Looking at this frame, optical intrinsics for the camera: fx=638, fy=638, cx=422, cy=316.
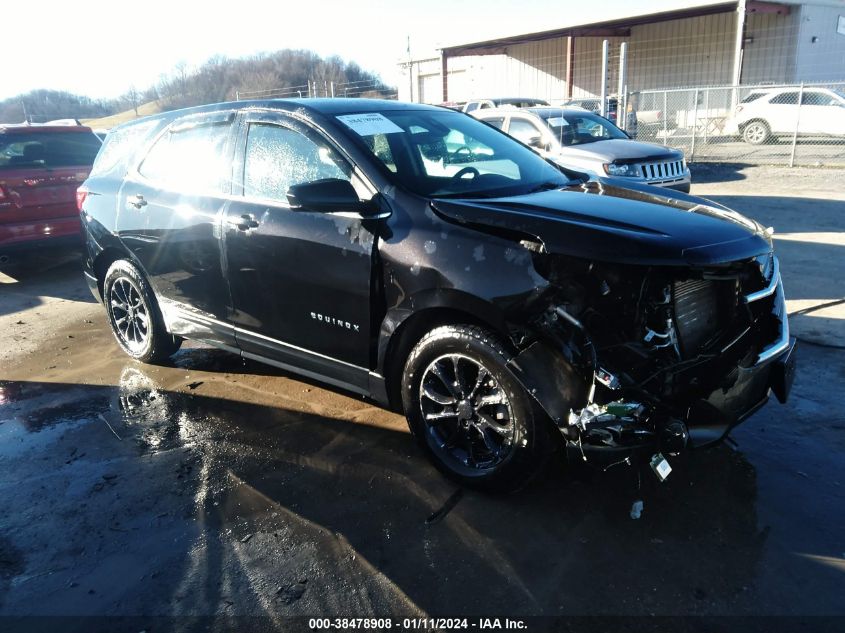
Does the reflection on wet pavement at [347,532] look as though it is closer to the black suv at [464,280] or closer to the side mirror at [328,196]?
the black suv at [464,280]

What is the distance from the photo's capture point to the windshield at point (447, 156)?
346 cm

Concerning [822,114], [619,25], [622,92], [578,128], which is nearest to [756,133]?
[822,114]

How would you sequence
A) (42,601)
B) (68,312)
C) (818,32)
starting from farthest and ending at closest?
(818,32) → (68,312) → (42,601)

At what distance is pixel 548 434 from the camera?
284cm

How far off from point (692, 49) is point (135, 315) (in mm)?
26622

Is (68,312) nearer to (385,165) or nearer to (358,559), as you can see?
(385,165)

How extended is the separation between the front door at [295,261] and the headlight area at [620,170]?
668 centimetres

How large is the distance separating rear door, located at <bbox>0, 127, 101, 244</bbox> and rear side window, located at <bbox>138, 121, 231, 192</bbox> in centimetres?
381

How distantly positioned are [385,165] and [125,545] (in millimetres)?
2259

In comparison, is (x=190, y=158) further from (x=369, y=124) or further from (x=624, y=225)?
(x=624, y=225)

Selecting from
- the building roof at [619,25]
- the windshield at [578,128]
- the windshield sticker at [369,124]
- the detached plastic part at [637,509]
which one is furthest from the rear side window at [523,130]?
the building roof at [619,25]

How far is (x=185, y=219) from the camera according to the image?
13.9 feet

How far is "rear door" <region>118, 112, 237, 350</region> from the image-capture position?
4121 millimetres

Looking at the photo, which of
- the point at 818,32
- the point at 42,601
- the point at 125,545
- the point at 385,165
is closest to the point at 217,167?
the point at 385,165
